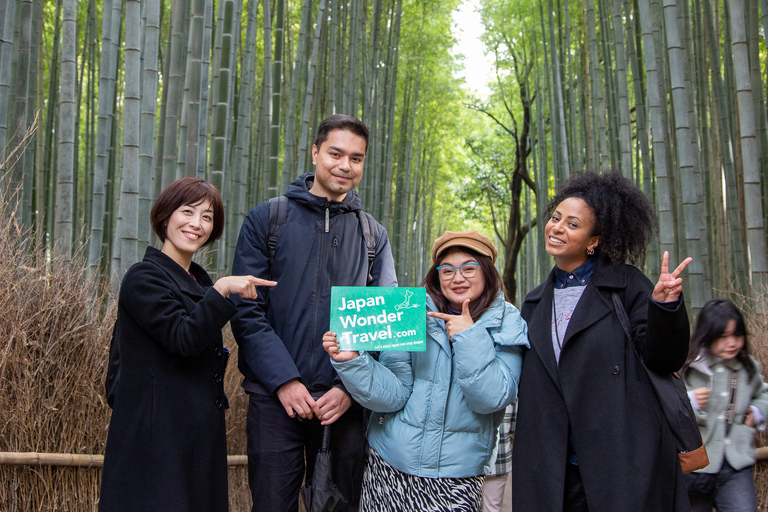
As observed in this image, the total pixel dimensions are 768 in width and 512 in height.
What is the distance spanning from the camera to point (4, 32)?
328cm

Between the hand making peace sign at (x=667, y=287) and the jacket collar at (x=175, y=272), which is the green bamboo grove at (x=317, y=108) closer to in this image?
the jacket collar at (x=175, y=272)

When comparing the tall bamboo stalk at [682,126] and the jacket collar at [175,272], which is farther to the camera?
the tall bamboo stalk at [682,126]

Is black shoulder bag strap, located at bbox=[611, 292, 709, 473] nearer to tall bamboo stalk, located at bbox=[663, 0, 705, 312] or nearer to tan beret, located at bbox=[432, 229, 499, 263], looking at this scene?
tan beret, located at bbox=[432, 229, 499, 263]

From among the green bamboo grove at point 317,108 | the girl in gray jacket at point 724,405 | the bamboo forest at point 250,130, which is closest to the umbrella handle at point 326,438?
the bamboo forest at point 250,130

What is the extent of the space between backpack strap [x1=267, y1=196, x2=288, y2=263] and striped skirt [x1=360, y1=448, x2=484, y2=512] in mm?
730

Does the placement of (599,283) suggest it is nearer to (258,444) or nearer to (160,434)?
(258,444)

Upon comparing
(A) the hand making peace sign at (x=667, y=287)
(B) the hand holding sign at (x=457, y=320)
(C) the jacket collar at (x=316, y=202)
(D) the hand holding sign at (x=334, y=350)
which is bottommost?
(D) the hand holding sign at (x=334, y=350)

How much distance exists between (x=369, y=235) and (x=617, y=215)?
782 millimetres

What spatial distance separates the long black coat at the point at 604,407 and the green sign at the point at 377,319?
1.07ft

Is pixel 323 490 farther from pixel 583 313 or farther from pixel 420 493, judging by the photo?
pixel 583 313

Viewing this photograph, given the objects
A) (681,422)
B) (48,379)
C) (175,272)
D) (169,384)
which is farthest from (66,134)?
(681,422)

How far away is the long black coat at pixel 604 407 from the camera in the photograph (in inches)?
60.9

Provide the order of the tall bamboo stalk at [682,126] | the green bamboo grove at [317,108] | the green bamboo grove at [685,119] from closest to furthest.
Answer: the tall bamboo stalk at [682,126] → the green bamboo grove at [317,108] → the green bamboo grove at [685,119]

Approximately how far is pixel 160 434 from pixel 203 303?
339 mm
